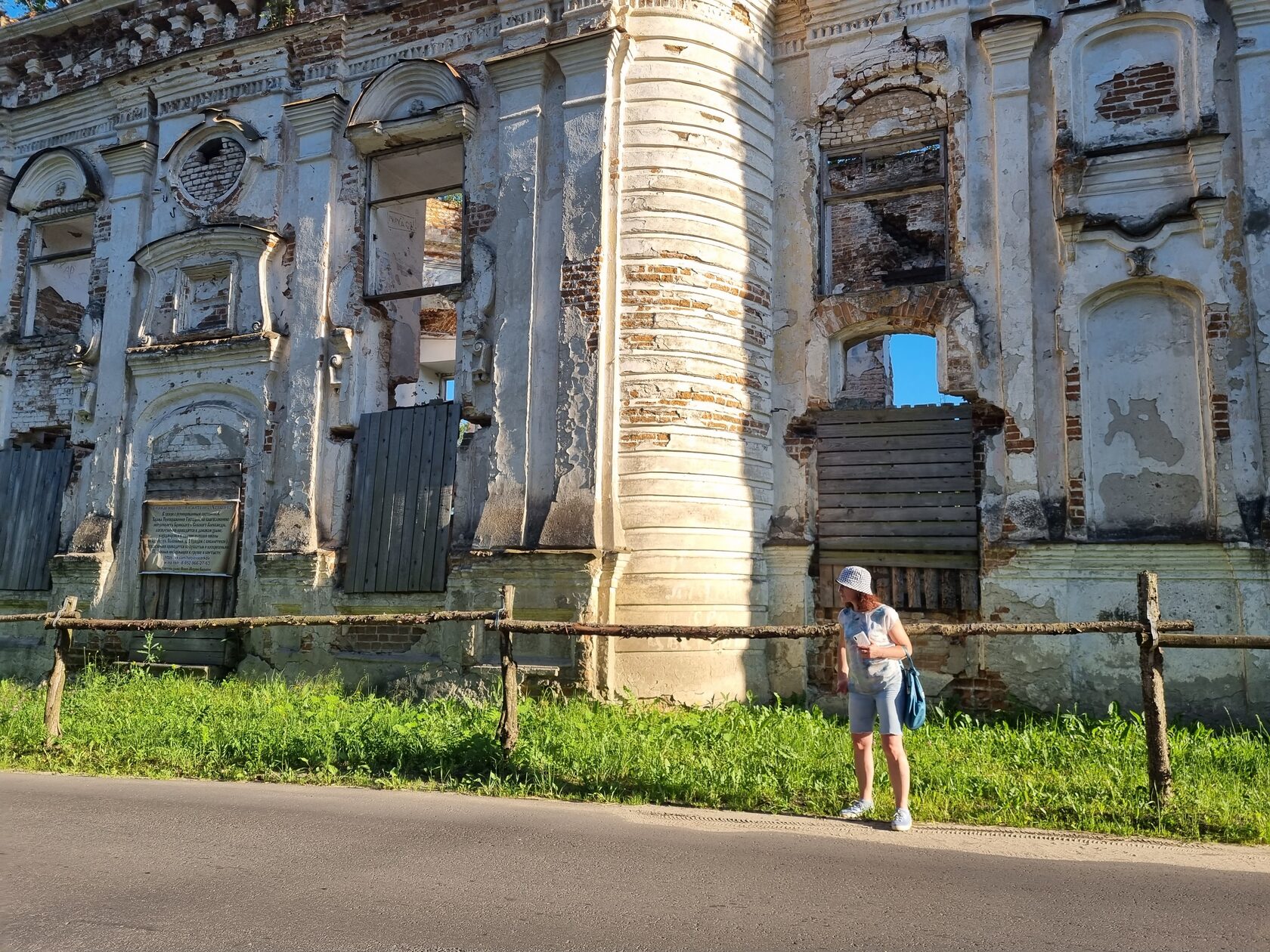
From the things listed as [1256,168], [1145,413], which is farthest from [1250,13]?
[1145,413]

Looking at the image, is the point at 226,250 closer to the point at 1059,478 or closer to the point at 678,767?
the point at 678,767

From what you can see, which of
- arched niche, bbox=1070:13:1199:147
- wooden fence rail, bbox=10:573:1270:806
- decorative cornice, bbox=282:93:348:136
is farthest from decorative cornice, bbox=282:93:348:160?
arched niche, bbox=1070:13:1199:147

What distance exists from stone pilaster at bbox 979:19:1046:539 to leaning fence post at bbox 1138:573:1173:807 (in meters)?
3.22

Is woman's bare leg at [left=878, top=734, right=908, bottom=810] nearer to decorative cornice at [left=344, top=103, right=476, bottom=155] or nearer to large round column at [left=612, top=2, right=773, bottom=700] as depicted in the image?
large round column at [left=612, top=2, right=773, bottom=700]

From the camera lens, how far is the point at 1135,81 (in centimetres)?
899

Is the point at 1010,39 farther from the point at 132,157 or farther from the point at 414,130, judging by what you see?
the point at 132,157

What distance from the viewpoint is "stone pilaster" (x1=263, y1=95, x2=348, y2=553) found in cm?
1058

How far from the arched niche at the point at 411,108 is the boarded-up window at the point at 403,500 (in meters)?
2.97

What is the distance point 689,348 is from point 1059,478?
3.47 m

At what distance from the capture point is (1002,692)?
852 centimetres

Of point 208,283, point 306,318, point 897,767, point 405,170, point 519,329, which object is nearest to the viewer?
point 897,767

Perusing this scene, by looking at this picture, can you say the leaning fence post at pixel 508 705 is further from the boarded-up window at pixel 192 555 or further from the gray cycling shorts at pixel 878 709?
the boarded-up window at pixel 192 555

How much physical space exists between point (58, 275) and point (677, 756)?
38.2 ft

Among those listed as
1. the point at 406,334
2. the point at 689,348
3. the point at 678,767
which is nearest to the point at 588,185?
the point at 689,348
